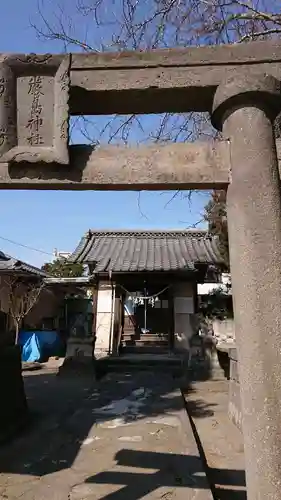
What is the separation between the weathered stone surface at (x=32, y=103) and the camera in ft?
10.0

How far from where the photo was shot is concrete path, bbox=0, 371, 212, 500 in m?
3.96

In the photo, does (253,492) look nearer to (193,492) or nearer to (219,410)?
(193,492)

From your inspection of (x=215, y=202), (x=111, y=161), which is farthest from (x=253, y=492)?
(x=215, y=202)

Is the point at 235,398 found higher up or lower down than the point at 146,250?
lower down

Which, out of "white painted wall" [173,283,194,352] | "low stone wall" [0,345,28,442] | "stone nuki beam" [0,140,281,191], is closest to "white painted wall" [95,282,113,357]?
"white painted wall" [173,283,194,352]

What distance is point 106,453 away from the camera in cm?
505

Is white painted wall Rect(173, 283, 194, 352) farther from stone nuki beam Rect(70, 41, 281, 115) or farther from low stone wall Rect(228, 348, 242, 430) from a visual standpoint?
stone nuki beam Rect(70, 41, 281, 115)

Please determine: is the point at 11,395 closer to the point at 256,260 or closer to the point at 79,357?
the point at 256,260

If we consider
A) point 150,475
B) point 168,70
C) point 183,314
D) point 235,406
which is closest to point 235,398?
point 235,406

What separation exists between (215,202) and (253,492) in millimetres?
11554

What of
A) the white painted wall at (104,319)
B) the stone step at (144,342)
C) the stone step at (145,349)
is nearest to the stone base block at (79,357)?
the white painted wall at (104,319)

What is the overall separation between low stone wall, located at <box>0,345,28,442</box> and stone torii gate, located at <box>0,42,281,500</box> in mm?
4114

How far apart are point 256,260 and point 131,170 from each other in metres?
1.12

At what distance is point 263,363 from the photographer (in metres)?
2.48
